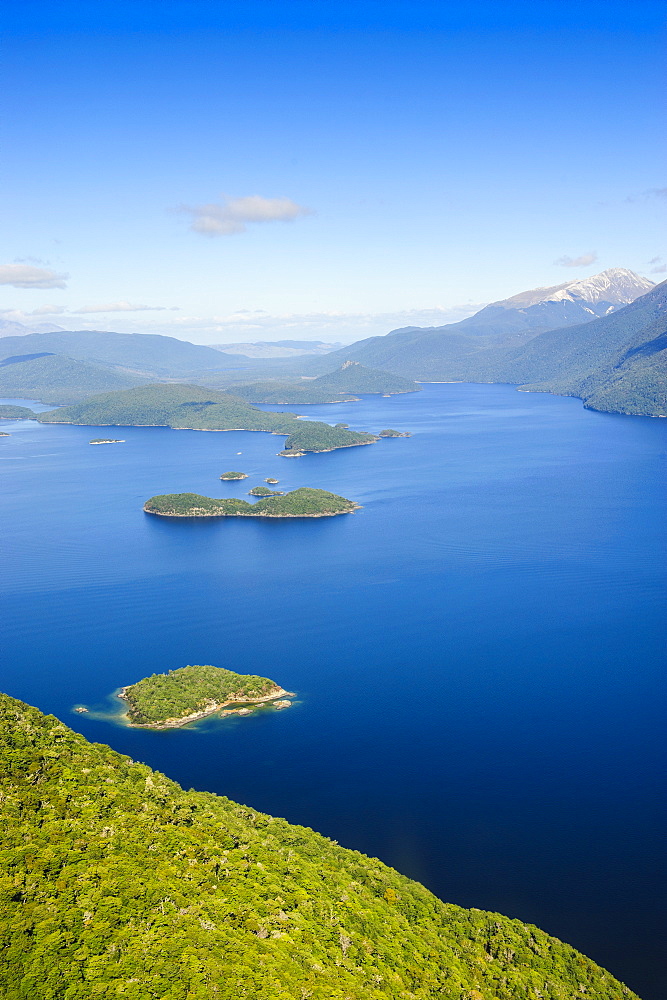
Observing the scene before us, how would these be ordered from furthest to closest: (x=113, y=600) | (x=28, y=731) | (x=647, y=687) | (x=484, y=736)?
(x=113, y=600)
(x=647, y=687)
(x=484, y=736)
(x=28, y=731)

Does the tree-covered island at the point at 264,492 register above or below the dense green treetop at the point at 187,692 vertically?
above

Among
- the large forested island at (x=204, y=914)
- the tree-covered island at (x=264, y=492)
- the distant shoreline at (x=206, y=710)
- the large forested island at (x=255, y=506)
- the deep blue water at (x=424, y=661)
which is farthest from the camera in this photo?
the tree-covered island at (x=264, y=492)

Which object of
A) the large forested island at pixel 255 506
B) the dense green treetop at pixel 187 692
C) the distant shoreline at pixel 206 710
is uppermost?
the large forested island at pixel 255 506

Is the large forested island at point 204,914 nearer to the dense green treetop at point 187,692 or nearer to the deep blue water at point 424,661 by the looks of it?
the deep blue water at point 424,661

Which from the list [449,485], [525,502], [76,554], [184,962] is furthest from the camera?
[449,485]

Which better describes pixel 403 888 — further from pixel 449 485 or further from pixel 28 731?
pixel 449 485

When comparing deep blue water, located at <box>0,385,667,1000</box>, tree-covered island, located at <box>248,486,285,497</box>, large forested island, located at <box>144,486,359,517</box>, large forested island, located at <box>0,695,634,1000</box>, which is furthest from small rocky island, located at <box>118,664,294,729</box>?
tree-covered island, located at <box>248,486,285,497</box>

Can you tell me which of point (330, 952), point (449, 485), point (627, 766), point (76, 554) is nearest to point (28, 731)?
point (330, 952)

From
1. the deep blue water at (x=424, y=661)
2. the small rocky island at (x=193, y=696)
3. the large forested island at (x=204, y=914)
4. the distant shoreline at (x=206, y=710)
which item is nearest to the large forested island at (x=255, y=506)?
the deep blue water at (x=424, y=661)
